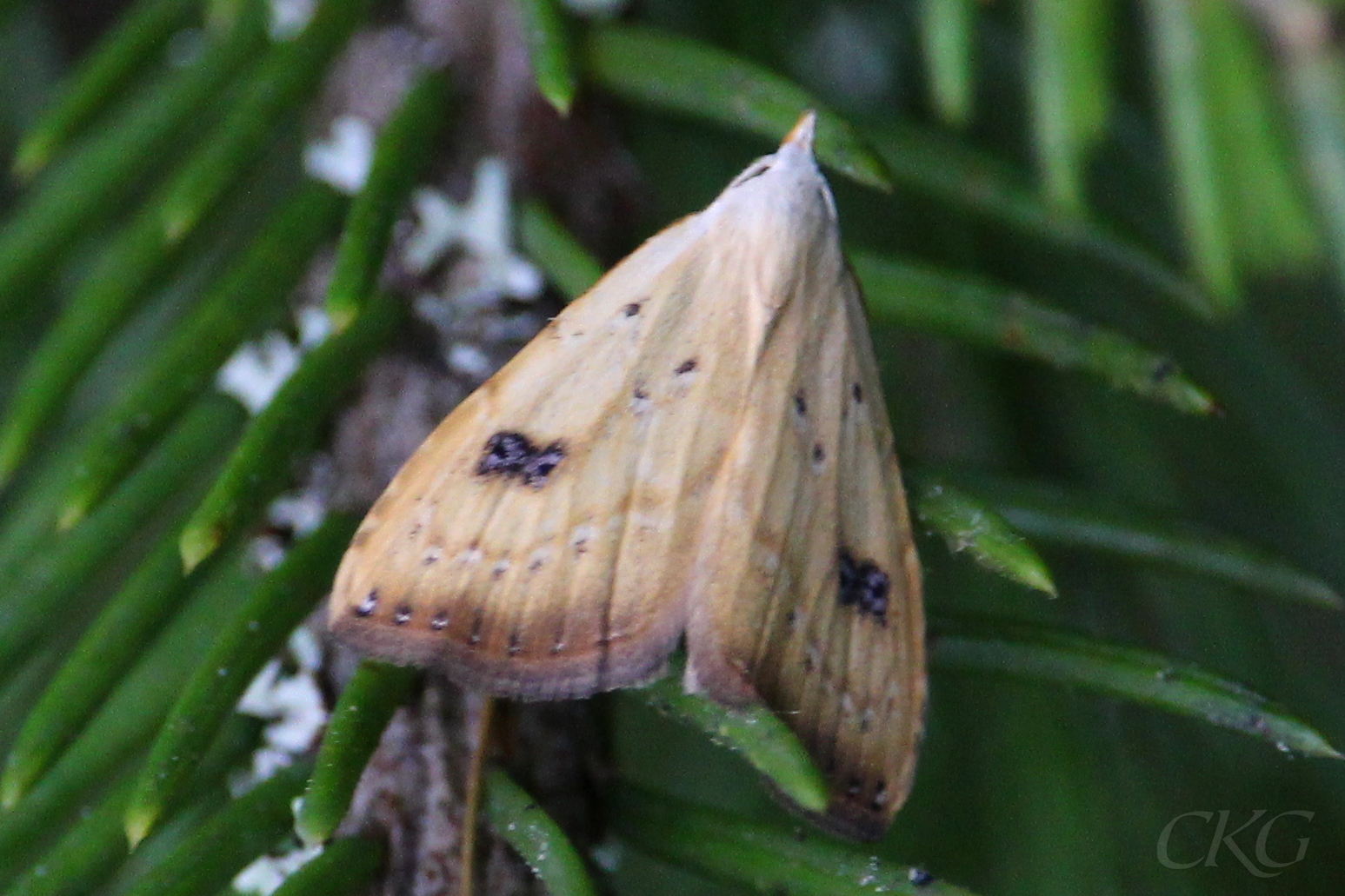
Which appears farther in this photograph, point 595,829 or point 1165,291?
point 1165,291

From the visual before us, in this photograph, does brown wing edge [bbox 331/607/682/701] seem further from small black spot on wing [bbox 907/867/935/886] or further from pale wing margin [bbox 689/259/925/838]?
small black spot on wing [bbox 907/867/935/886]

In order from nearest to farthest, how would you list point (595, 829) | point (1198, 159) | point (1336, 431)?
point (595, 829) < point (1198, 159) < point (1336, 431)

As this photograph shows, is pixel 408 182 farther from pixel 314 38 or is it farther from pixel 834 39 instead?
pixel 834 39

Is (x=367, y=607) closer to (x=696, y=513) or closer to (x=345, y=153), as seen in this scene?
(x=696, y=513)

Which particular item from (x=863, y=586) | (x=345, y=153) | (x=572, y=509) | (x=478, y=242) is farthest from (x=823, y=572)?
(x=345, y=153)

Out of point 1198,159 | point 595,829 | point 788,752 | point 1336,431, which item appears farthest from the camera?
point 1336,431

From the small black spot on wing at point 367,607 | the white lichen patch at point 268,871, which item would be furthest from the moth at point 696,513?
the white lichen patch at point 268,871

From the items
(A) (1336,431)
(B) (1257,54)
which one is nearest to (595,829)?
(B) (1257,54)

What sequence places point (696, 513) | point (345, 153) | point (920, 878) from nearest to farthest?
point (920, 878), point (696, 513), point (345, 153)
